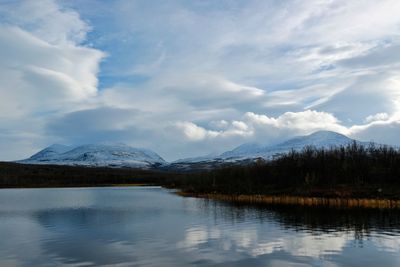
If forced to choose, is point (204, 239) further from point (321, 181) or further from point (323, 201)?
point (321, 181)

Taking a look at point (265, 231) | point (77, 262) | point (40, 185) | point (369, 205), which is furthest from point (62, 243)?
point (40, 185)

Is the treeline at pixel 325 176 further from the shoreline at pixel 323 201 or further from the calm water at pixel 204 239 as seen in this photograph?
the calm water at pixel 204 239

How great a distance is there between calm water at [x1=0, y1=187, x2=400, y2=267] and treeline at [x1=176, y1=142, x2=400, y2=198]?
23.1m

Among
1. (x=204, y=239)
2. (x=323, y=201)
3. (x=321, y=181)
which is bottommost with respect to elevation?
(x=204, y=239)

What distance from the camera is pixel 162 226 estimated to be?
4384 cm

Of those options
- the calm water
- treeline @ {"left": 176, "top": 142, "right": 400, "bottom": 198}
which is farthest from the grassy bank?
the calm water

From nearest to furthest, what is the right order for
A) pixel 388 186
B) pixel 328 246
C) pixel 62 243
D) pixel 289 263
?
pixel 289 263 < pixel 328 246 < pixel 62 243 < pixel 388 186

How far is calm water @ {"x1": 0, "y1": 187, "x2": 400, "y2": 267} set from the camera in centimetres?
2748

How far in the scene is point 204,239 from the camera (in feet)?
116

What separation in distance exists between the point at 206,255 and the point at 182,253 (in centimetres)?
159

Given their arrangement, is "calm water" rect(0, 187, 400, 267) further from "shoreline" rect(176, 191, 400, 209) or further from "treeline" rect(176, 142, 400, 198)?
"treeline" rect(176, 142, 400, 198)

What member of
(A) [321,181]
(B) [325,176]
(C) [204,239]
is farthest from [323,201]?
(C) [204,239]

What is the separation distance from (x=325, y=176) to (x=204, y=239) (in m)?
59.2

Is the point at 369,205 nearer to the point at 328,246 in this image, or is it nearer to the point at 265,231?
the point at 265,231
